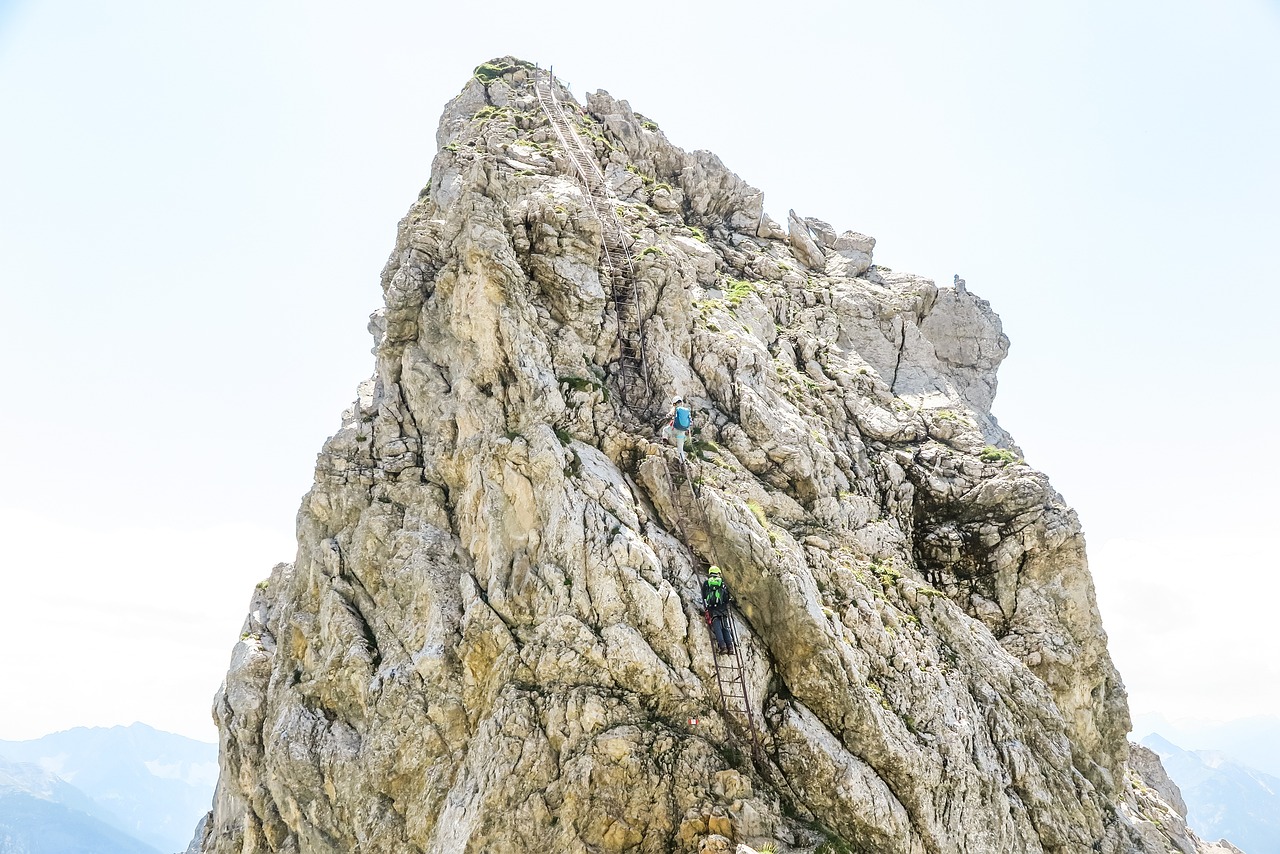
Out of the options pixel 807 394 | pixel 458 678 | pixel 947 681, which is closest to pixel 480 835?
pixel 458 678

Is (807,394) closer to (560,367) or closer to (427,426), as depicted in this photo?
(560,367)

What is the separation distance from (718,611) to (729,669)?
1.82 metres

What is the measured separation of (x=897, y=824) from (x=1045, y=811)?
21.4 feet

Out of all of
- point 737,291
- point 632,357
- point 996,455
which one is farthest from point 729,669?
point 737,291

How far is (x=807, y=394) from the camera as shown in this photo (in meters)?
36.3

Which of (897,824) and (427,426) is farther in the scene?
(427,426)

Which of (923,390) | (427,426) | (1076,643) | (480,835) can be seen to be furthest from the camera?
(923,390)

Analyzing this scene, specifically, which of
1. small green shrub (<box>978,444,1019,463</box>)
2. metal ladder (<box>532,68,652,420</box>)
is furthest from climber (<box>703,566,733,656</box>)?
small green shrub (<box>978,444,1019,463</box>)

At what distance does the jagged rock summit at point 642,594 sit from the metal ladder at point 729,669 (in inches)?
5.5

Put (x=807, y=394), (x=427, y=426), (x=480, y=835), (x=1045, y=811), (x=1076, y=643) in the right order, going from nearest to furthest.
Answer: (x=480, y=835), (x=1045, y=811), (x=1076, y=643), (x=427, y=426), (x=807, y=394)

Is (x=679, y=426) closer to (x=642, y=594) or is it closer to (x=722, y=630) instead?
(x=642, y=594)

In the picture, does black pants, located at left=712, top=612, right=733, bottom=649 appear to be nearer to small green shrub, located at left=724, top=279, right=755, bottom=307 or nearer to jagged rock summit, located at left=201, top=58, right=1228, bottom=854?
jagged rock summit, located at left=201, top=58, right=1228, bottom=854

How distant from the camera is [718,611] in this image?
2489cm

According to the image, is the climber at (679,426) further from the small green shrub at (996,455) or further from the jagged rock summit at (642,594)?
the small green shrub at (996,455)
